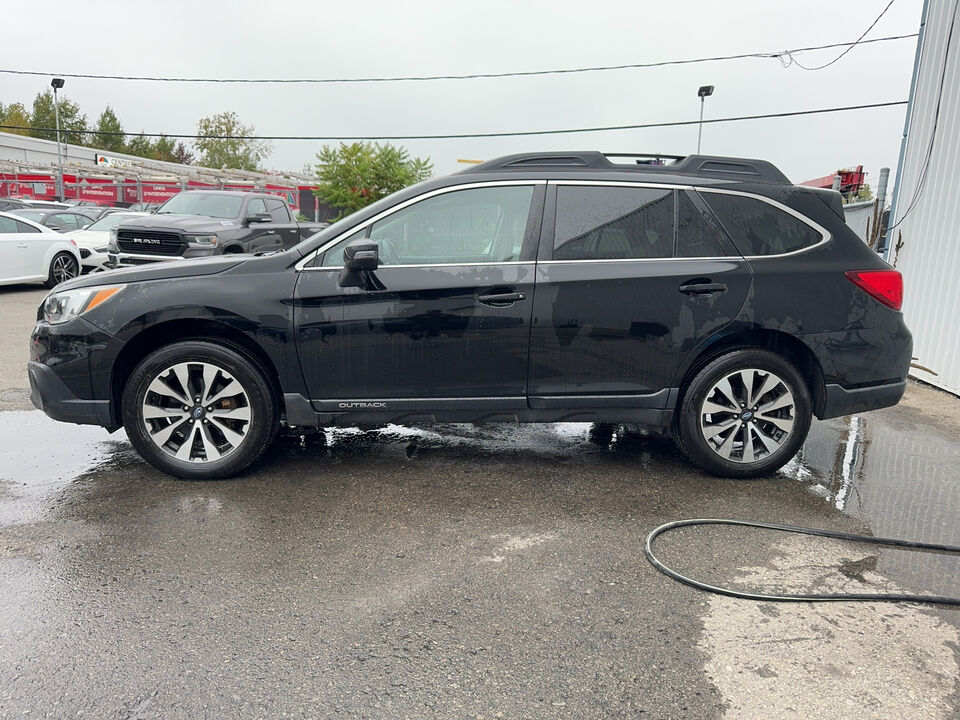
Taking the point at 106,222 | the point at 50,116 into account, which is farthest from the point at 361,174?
the point at 50,116

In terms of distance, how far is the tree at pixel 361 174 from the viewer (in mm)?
24031

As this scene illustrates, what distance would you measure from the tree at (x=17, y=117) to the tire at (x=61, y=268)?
224 feet

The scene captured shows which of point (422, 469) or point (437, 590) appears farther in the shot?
point (422, 469)

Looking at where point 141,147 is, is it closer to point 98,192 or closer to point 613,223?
point 98,192

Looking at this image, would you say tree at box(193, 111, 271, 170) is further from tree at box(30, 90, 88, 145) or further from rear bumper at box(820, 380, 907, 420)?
rear bumper at box(820, 380, 907, 420)

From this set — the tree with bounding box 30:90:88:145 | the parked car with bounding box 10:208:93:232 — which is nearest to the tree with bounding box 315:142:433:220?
the parked car with bounding box 10:208:93:232

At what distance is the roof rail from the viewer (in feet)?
15.0

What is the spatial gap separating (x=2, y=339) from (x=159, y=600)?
25.0 feet

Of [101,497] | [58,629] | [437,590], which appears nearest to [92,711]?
[58,629]

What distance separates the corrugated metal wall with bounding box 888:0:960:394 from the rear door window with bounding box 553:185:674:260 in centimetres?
479

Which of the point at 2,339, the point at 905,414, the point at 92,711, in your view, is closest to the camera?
the point at 92,711

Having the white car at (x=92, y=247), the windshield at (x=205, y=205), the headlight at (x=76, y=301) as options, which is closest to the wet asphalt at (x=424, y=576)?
the headlight at (x=76, y=301)

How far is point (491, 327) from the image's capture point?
4.32 m

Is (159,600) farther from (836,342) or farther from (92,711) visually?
(836,342)
